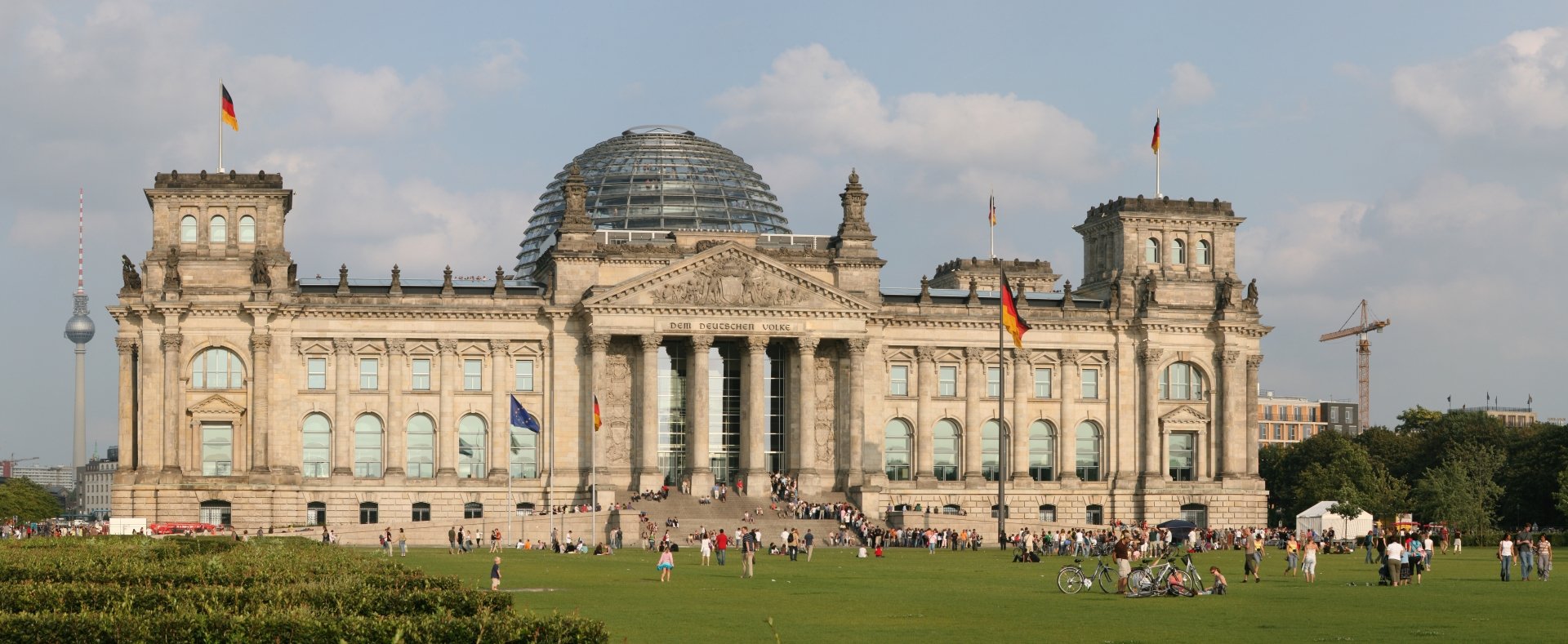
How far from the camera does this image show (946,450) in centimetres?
12050

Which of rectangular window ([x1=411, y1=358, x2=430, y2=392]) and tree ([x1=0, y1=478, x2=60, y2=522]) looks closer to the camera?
rectangular window ([x1=411, y1=358, x2=430, y2=392])

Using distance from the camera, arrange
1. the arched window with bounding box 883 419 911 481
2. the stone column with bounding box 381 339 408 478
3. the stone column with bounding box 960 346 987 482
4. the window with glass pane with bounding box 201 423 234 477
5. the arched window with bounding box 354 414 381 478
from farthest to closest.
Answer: the stone column with bounding box 960 346 987 482 < the arched window with bounding box 883 419 911 481 < the arched window with bounding box 354 414 381 478 < the stone column with bounding box 381 339 408 478 < the window with glass pane with bounding box 201 423 234 477

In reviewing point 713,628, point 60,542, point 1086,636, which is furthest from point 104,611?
point 60,542

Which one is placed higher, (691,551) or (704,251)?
(704,251)

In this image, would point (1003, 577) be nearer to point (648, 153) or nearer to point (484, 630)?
point (484, 630)

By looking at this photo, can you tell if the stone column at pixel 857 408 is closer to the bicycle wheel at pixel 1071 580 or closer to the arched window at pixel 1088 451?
the arched window at pixel 1088 451

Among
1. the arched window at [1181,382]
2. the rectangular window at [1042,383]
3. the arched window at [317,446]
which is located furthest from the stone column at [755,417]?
the arched window at [1181,382]

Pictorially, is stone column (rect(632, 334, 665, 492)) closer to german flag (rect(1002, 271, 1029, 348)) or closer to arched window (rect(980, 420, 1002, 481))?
arched window (rect(980, 420, 1002, 481))

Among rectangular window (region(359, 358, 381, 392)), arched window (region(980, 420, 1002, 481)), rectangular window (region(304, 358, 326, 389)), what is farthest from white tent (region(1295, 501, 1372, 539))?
rectangular window (region(304, 358, 326, 389))

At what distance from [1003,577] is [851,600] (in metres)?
14.3

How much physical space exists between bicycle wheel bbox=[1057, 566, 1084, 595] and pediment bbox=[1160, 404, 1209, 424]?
64.1m

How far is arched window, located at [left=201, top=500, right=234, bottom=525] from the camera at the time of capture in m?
110

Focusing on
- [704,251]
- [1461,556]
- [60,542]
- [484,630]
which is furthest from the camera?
[704,251]

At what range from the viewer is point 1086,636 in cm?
4325
